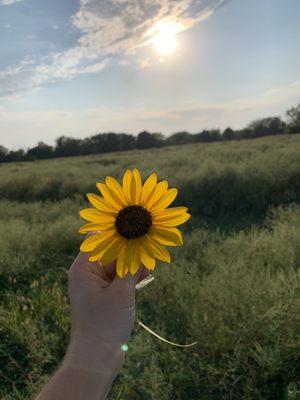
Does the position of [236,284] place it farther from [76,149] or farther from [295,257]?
[76,149]

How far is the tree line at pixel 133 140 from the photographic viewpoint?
175 feet

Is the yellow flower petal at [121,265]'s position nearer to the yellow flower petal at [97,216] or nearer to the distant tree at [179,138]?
the yellow flower petal at [97,216]

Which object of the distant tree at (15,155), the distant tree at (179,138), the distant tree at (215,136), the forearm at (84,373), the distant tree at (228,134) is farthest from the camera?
the distant tree at (179,138)

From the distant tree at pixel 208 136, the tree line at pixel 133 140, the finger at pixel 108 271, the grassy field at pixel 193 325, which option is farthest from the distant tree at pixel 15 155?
the finger at pixel 108 271

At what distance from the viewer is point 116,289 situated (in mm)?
1178

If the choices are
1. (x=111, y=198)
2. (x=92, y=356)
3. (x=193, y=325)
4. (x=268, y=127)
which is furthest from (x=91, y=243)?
(x=268, y=127)

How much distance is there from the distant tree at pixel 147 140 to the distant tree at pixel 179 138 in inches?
61.6

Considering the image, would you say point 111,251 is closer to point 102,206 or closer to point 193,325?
point 102,206

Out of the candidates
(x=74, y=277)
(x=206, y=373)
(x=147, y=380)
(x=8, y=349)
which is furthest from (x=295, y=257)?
(x=74, y=277)

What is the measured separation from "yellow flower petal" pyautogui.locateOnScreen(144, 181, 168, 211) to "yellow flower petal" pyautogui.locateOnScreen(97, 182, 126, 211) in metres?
0.07

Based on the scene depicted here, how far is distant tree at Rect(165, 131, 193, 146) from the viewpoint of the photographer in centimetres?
5806

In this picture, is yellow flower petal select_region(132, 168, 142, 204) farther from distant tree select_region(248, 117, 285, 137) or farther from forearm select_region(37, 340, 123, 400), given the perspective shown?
distant tree select_region(248, 117, 285, 137)

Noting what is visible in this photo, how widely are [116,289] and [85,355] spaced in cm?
19

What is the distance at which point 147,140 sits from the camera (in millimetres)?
56812
